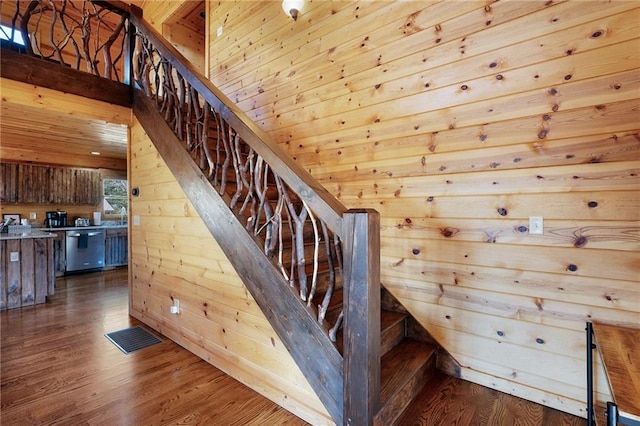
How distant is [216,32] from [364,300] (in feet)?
14.4

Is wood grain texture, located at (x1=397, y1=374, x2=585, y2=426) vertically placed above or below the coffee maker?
below

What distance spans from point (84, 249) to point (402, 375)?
258 inches

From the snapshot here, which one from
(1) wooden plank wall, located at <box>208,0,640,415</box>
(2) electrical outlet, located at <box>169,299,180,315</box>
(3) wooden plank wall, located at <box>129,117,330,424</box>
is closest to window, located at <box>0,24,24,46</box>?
(3) wooden plank wall, located at <box>129,117,330,424</box>

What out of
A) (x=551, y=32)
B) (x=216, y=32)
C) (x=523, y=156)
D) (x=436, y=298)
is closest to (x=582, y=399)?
(x=436, y=298)

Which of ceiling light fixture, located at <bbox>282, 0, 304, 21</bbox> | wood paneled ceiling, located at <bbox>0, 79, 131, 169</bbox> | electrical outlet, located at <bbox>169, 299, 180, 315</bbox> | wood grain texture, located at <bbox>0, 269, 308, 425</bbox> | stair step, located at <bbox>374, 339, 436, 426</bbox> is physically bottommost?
wood grain texture, located at <bbox>0, 269, 308, 425</bbox>

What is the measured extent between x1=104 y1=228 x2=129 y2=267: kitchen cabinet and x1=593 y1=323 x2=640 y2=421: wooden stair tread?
7565mm

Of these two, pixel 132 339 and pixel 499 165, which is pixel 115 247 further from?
pixel 499 165

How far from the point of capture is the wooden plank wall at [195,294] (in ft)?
6.43

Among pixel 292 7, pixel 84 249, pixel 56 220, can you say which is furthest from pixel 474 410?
pixel 56 220

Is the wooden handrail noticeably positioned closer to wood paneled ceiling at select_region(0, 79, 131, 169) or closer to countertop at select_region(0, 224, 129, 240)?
wood paneled ceiling at select_region(0, 79, 131, 169)

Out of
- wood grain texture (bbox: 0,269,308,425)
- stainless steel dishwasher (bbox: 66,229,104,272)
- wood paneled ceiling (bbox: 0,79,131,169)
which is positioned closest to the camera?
wood grain texture (bbox: 0,269,308,425)

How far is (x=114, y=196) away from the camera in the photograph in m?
6.86

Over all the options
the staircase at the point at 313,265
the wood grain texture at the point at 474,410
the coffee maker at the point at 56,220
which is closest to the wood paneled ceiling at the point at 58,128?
the coffee maker at the point at 56,220

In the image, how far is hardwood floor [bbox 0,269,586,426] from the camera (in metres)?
1.81
